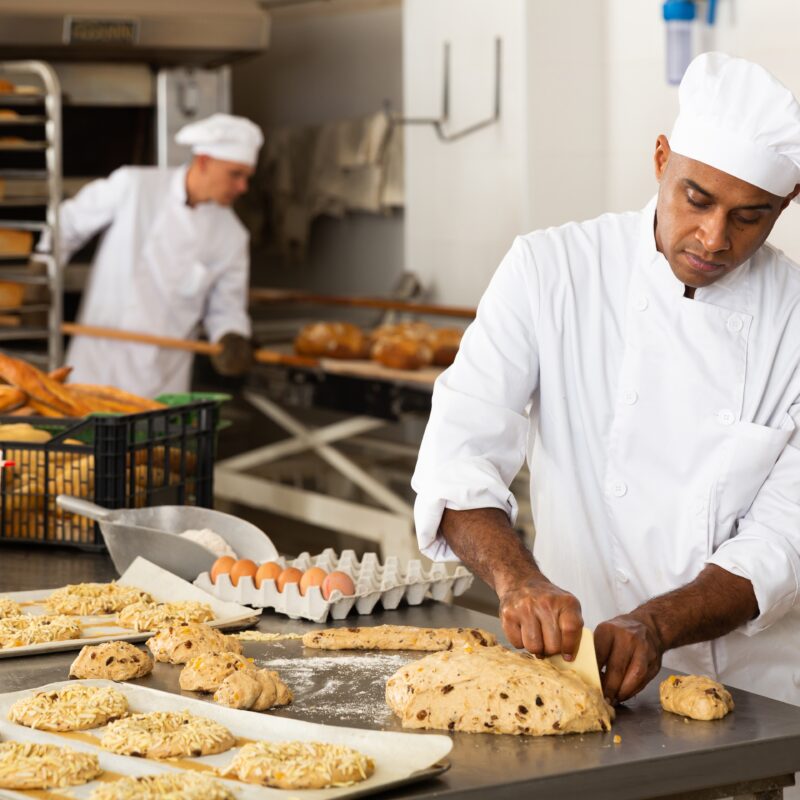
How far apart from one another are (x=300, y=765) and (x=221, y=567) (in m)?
0.76

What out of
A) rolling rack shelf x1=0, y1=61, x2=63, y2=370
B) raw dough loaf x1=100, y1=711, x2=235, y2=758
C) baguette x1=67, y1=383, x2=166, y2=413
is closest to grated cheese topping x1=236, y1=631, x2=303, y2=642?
raw dough loaf x1=100, y1=711, x2=235, y2=758

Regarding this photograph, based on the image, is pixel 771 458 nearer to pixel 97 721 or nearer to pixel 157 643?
pixel 157 643

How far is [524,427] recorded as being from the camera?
73.2 inches

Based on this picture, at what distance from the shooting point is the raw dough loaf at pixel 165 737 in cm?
124

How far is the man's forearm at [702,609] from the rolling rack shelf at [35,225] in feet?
11.7

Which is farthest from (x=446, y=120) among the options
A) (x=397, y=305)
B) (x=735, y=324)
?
(x=735, y=324)

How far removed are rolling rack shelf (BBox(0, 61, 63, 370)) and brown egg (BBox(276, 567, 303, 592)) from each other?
123 inches

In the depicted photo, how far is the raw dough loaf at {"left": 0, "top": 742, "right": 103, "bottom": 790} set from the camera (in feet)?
3.81

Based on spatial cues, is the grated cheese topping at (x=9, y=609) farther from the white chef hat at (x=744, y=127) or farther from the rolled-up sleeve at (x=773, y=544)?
the white chef hat at (x=744, y=127)

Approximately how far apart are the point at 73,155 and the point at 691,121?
4.40 meters

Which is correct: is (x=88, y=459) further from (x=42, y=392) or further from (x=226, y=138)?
(x=226, y=138)

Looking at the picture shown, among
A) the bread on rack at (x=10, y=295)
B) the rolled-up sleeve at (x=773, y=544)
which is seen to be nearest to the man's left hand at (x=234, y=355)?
the bread on rack at (x=10, y=295)

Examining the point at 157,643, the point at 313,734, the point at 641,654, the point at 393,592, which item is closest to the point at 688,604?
the point at 641,654

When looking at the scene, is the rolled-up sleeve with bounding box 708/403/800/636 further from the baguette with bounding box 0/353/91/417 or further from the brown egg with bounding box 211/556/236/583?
the baguette with bounding box 0/353/91/417
